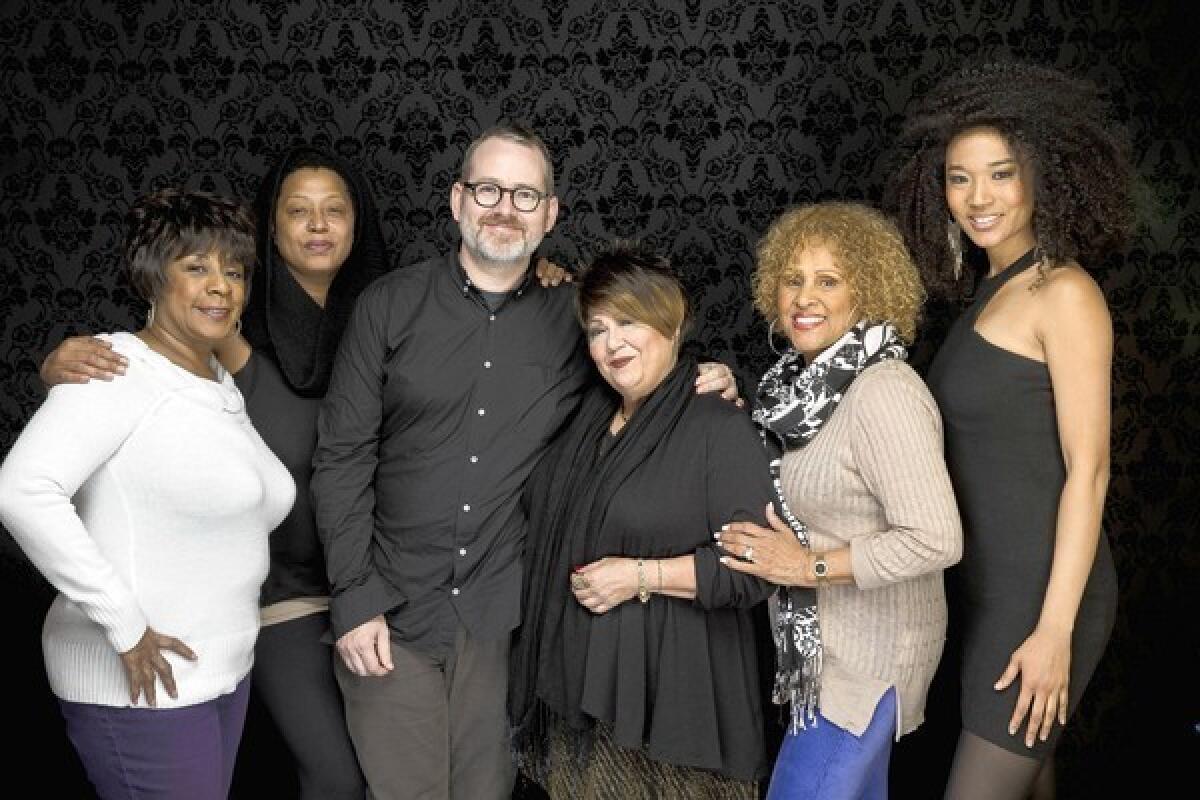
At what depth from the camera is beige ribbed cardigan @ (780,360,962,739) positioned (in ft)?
6.41

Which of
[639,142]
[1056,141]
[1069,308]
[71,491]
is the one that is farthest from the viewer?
[639,142]

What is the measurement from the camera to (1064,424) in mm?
2035

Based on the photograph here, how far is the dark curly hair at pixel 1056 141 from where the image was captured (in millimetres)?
2146

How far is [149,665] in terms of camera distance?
6.24 feet

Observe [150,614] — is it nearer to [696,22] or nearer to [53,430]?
[53,430]

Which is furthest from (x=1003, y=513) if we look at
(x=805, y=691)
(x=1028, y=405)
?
(x=805, y=691)

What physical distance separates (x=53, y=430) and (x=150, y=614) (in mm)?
377

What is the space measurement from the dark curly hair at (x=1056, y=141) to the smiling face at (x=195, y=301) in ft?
4.98

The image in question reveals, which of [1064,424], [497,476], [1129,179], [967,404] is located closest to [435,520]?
[497,476]

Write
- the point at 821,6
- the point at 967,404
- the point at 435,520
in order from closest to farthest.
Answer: the point at 967,404, the point at 435,520, the point at 821,6

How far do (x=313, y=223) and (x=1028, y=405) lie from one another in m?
1.71

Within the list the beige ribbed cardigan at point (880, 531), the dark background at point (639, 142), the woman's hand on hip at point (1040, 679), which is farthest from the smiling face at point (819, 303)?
the dark background at point (639, 142)

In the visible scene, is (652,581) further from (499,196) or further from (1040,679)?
(499,196)

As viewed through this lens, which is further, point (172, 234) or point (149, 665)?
point (172, 234)
